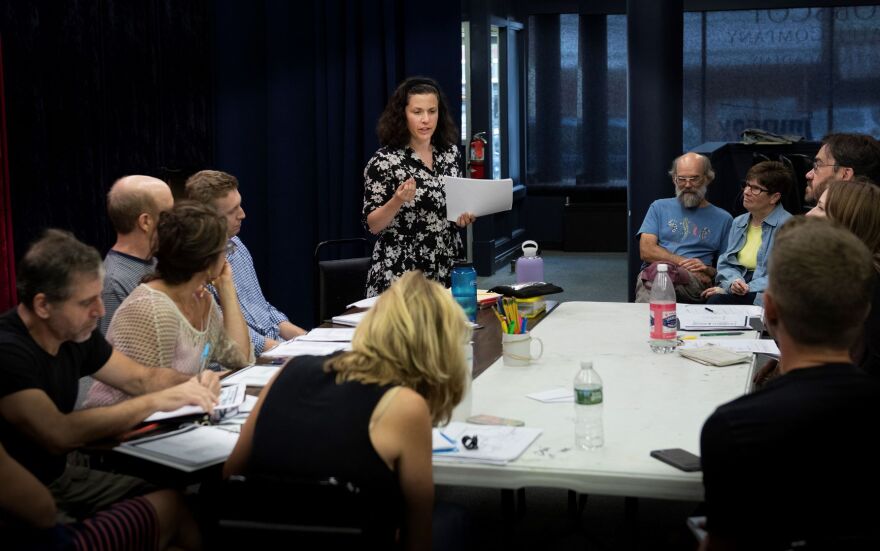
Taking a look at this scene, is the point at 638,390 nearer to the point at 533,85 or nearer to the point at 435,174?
the point at 435,174

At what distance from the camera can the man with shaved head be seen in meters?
3.20

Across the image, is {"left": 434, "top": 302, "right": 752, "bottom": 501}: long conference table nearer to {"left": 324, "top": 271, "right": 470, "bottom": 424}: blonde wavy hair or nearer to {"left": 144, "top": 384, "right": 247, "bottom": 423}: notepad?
{"left": 324, "top": 271, "right": 470, "bottom": 424}: blonde wavy hair

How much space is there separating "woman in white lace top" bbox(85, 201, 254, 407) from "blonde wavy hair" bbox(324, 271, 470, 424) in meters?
0.94

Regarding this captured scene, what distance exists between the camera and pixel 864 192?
3012 millimetres

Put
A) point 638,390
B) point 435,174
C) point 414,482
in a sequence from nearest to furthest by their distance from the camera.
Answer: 1. point 414,482
2. point 638,390
3. point 435,174

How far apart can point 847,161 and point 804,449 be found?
2.79 metres

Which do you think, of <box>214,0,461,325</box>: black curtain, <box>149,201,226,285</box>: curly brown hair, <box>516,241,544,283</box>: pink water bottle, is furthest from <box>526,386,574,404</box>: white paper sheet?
<box>214,0,461,325</box>: black curtain

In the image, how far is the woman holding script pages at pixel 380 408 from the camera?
193cm

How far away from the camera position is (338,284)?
4551 millimetres

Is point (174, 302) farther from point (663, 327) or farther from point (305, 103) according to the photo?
point (305, 103)

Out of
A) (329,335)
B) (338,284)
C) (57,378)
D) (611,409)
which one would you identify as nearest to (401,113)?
(338,284)

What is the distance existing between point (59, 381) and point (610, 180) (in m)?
9.30

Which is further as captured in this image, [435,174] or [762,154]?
[762,154]

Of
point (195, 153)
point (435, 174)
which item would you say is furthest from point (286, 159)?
point (435, 174)
